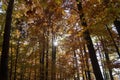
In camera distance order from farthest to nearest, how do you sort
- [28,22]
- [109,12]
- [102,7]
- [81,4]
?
[28,22] < [81,4] < [102,7] < [109,12]

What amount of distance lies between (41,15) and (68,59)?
40.6 feet

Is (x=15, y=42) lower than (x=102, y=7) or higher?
higher

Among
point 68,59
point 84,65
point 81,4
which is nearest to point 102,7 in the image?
point 81,4

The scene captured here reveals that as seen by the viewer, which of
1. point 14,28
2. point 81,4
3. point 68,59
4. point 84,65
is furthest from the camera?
point 68,59

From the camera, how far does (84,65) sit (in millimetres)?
20719

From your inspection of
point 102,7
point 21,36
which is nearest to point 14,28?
point 21,36

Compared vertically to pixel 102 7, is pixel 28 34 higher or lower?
higher

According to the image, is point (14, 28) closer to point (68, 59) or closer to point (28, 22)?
point (28, 22)

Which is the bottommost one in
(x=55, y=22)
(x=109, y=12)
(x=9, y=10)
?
(x=109, y=12)

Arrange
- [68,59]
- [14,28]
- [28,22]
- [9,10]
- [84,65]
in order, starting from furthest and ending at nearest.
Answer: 1. [68,59]
2. [84,65]
3. [28,22]
4. [14,28]
5. [9,10]

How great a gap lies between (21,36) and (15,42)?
114cm

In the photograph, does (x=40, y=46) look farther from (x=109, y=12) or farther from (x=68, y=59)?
(x=109, y=12)

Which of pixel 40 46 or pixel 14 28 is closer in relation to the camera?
pixel 14 28

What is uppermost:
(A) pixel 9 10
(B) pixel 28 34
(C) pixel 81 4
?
(B) pixel 28 34
